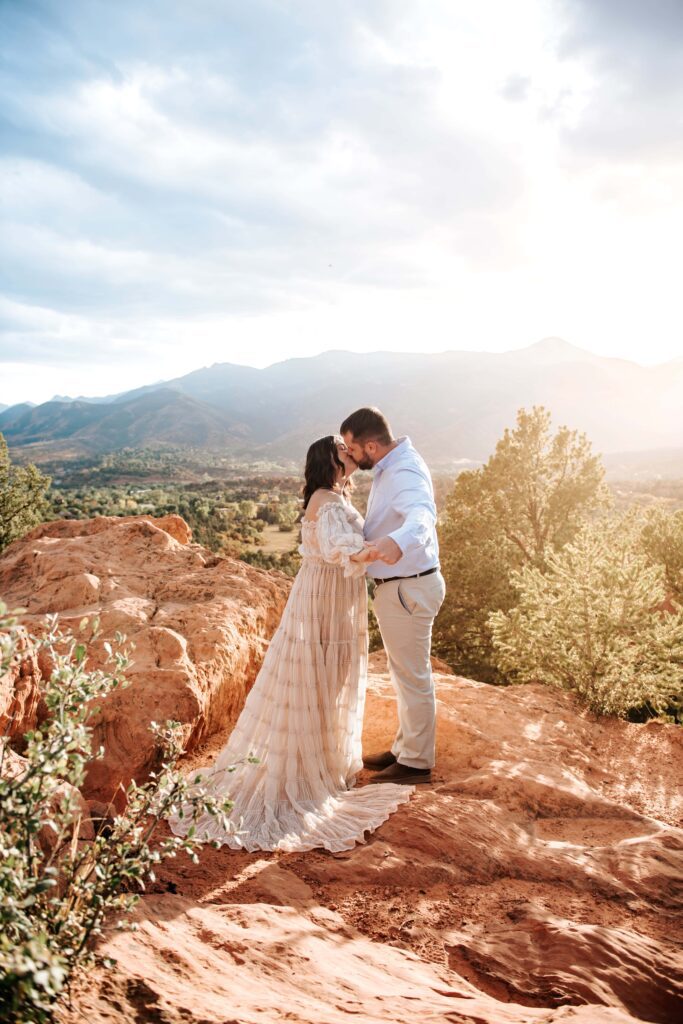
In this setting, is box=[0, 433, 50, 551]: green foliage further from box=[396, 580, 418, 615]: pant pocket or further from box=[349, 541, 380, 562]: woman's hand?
box=[349, 541, 380, 562]: woman's hand

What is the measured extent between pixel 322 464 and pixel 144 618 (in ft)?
8.51

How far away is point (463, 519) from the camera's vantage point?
20016mm

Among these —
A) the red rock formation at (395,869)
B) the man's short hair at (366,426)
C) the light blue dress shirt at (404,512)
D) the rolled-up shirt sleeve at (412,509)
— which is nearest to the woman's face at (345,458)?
the man's short hair at (366,426)

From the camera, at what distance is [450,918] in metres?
3.55

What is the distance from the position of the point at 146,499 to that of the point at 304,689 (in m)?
78.3

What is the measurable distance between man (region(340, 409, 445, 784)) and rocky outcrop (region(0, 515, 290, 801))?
1.81 metres

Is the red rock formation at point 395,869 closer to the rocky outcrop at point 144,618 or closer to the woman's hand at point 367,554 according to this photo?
the rocky outcrop at point 144,618

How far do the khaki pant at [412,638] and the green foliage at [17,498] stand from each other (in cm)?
2504

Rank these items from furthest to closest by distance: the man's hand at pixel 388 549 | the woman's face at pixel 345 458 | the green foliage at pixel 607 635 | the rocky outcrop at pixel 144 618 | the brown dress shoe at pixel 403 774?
the green foliage at pixel 607 635 < the brown dress shoe at pixel 403 774 < the woman's face at pixel 345 458 < the rocky outcrop at pixel 144 618 < the man's hand at pixel 388 549

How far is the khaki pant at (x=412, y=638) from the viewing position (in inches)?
195

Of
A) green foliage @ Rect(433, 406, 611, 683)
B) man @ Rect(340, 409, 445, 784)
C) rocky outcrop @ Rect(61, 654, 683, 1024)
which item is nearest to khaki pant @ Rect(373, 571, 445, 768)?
man @ Rect(340, 409, 445, 784)

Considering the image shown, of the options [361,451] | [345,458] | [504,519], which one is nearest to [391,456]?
[361,451]

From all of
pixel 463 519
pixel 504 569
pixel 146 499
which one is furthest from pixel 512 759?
pixel 146 499

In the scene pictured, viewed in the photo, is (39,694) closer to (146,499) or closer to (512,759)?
(512,759)
